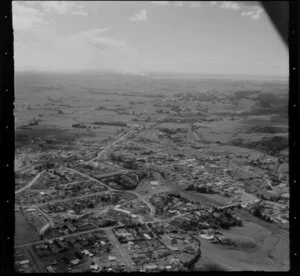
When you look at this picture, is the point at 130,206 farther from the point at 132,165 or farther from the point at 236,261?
the point at 236,261

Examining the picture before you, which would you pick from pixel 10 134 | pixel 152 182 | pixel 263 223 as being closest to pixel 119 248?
pixel 152 182

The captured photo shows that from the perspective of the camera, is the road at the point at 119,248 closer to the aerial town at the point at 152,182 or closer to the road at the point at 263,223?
the aerial town at the point at 152,182

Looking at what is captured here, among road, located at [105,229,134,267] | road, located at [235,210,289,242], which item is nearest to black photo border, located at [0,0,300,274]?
road, located at [235,210,289,242]

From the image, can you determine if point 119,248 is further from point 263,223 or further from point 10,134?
point 263,223

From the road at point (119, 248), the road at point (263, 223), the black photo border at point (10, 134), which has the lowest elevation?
the road at point (119, 248)

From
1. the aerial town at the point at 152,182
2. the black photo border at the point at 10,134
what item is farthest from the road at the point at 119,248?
the black photo border at the point at 10,134

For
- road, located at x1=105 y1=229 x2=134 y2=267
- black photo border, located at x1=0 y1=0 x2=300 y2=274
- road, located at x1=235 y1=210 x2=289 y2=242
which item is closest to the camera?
black photo border, located at x1=0 y1=0 x2=300 y2=274

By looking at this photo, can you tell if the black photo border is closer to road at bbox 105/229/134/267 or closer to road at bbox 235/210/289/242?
road at bbox 235/210/289/242

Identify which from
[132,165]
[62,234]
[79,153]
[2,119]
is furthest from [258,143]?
[2,119]
